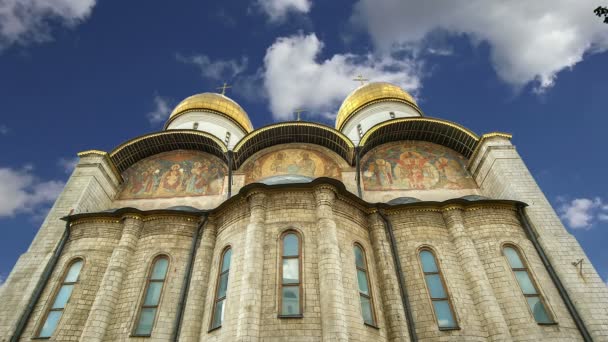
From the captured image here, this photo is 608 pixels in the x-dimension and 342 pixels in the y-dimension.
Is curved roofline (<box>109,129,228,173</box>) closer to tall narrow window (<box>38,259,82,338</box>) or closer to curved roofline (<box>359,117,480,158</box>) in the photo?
tall narrow window (<box>38,259,82,338</box>)

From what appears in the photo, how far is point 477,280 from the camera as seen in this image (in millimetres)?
10109

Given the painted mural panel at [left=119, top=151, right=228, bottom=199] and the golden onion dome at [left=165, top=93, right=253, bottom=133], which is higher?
the golden onion dome at [left=165, top=93, right=253, bottom=133]

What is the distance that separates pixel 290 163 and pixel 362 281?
21.4ft

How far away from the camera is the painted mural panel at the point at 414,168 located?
47.7 ft

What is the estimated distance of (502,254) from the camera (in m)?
10.8

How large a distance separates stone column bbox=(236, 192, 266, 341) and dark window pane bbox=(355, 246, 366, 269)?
2.68 m

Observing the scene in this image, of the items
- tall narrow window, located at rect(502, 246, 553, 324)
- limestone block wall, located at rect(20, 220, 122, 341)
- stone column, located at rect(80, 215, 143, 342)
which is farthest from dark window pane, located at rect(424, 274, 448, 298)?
limestone block wall, located at rect(20, 220, 122, 341)

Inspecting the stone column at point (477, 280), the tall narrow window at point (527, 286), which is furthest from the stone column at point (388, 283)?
the tall narrow window at point (527, 286)

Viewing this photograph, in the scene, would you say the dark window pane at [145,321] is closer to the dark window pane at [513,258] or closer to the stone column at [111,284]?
the stone column at [111,284]

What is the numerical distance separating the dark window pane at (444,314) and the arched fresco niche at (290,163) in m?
6.00

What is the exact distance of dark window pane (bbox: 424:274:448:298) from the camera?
33.4 ft

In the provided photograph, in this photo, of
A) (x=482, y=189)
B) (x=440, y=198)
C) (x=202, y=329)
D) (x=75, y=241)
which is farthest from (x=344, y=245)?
(x=75, y=241)

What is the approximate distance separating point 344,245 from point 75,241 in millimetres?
8208

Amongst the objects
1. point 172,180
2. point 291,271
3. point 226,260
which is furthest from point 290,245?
point 172,180
